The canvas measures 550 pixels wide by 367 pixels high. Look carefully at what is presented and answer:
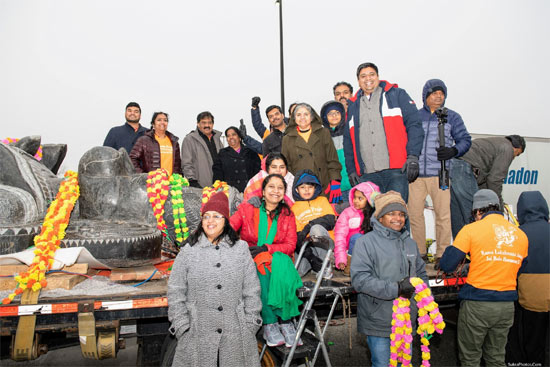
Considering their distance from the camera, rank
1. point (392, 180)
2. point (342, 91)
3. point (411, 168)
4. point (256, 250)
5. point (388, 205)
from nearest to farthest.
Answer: point (388, 205) → point (256, 250) → point (411, 168) → point (392, 180) → point (342, 91)

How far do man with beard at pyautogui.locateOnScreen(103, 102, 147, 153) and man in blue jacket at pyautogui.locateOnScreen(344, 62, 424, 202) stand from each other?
3426 mm

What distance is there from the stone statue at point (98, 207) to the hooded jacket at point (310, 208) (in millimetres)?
735

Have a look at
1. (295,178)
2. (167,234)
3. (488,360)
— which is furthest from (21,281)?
(488,360)

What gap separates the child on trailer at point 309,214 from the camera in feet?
12.8

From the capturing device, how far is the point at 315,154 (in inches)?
190

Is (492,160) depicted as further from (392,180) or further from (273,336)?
(273,336)

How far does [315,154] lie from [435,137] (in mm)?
1460

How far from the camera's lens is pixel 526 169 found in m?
9.99

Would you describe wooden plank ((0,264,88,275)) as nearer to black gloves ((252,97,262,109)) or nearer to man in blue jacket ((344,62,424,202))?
man in blue jacket ((344,62,424,202))

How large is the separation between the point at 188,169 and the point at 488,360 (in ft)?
14.3

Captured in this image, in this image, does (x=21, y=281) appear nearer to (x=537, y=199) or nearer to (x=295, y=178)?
(x=295, y=178)

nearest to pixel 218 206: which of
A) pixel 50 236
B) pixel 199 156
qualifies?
pixel 50 236

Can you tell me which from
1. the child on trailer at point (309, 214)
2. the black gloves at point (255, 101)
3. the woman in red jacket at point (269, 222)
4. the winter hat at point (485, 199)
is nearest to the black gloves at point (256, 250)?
the woman in red jacket at point (269, 222)

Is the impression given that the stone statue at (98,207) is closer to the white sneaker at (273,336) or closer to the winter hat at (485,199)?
the white sneaker at (273,336)
